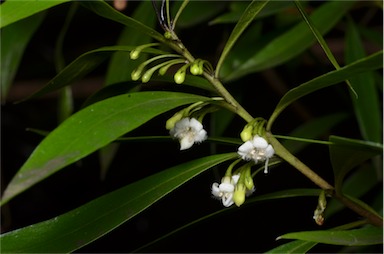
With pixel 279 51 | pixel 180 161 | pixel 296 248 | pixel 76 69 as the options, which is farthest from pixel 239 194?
pixel 180 161

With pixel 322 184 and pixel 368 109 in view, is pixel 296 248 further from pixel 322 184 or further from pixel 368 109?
pixel 368 109

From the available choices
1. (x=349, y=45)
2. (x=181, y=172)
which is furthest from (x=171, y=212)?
(x=181, y=172)

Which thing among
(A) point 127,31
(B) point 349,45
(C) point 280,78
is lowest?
(B) point 349,45

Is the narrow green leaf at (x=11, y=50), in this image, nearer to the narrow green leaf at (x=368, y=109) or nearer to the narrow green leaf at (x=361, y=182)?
the narrow green leaf at (x=368, y=109)

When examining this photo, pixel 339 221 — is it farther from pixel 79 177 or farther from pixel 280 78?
pixel 79 177

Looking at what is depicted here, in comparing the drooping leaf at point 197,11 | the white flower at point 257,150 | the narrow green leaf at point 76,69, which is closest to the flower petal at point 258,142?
the white flower at point 257,150

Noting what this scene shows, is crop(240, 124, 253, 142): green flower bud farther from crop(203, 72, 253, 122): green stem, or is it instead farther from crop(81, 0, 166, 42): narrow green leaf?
crop(81, 0, 166, 42): narrow green leaf

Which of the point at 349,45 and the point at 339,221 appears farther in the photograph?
the point at 339,221
